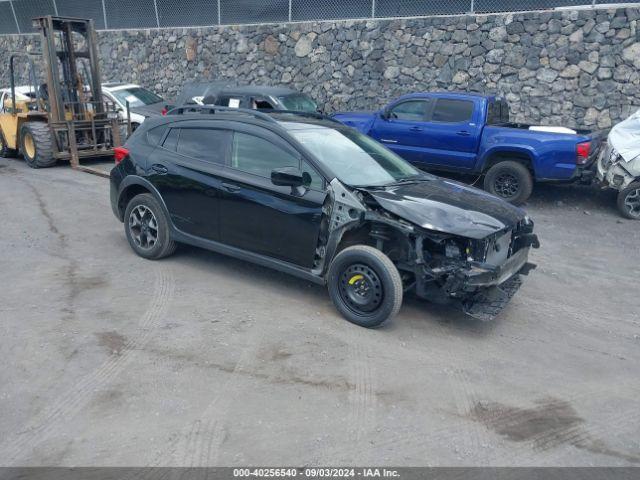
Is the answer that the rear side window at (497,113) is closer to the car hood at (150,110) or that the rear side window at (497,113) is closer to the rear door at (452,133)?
the rear door at (452,133)

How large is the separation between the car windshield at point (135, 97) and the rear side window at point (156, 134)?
29.9ft

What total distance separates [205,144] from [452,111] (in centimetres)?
586

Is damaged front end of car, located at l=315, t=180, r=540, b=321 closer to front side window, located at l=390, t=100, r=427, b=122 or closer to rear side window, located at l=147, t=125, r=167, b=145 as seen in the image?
rear side window, located at l=147, t=125, r=167, b=145

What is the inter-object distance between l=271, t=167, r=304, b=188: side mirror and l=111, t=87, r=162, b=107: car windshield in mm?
11129

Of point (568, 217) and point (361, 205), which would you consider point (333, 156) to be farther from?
point (568, 217)

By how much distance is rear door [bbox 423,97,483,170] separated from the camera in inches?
401

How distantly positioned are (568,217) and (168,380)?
7.62m

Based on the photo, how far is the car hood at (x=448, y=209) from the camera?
4754mm

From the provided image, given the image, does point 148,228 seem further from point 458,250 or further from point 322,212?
point 458,250

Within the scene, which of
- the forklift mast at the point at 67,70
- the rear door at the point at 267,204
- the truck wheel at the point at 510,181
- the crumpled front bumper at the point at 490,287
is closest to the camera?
the crumpled front bumper at the point at 490,287

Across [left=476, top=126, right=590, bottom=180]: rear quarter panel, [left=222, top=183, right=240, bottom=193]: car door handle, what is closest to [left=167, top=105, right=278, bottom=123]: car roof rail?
[left=222, top=183, right=240, bottom=193]: car door handle

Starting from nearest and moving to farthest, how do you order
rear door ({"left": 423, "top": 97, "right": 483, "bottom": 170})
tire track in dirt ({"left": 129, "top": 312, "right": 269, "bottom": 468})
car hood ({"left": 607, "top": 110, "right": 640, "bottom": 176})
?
tire track in dirt ({"left": 129, "top": 312, "right": 269, "bottom": 468})
car hood ({"left": 607, "top": 110, "right": 640, "bottom": 176})
rear door ({"left": 423, "top": 97, "right": 483, "bottom": 170})

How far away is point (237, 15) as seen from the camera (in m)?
17.4

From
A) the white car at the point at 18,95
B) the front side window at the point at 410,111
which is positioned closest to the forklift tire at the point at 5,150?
the white car at the point at 18,95
